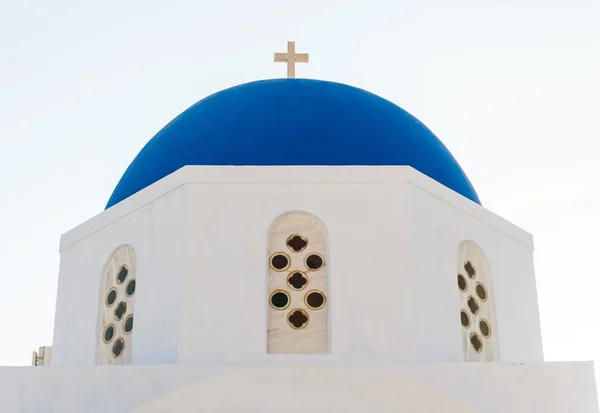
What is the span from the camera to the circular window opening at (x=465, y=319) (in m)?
7.41

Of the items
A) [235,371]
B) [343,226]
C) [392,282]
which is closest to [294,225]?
[343,226]

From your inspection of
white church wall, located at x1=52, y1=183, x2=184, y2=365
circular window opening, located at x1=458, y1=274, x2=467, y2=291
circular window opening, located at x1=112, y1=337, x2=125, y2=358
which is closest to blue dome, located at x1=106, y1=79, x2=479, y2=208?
white church wall, located at x1=52, y1=183, x2=184, y2=365

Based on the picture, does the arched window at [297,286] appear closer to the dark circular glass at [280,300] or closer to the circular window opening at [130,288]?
the dark circular glass at [280,300]

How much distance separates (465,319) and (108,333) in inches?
115

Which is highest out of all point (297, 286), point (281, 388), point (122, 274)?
point (122, 274)

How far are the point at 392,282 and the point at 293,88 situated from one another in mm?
2355

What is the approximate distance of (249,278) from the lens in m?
6.85

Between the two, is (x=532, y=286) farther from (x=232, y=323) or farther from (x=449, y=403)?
(x=232, y=323)

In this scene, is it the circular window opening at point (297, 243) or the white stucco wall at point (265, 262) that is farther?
the circular window opening at point (297, 243)

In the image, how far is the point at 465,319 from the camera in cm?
745

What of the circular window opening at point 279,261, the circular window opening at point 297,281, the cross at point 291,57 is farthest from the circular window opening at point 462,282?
the cross at point 291,57

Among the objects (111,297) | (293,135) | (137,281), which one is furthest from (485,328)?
(111,297)

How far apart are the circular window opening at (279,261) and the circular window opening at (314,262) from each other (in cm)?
15

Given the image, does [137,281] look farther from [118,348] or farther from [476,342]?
[476,342]
